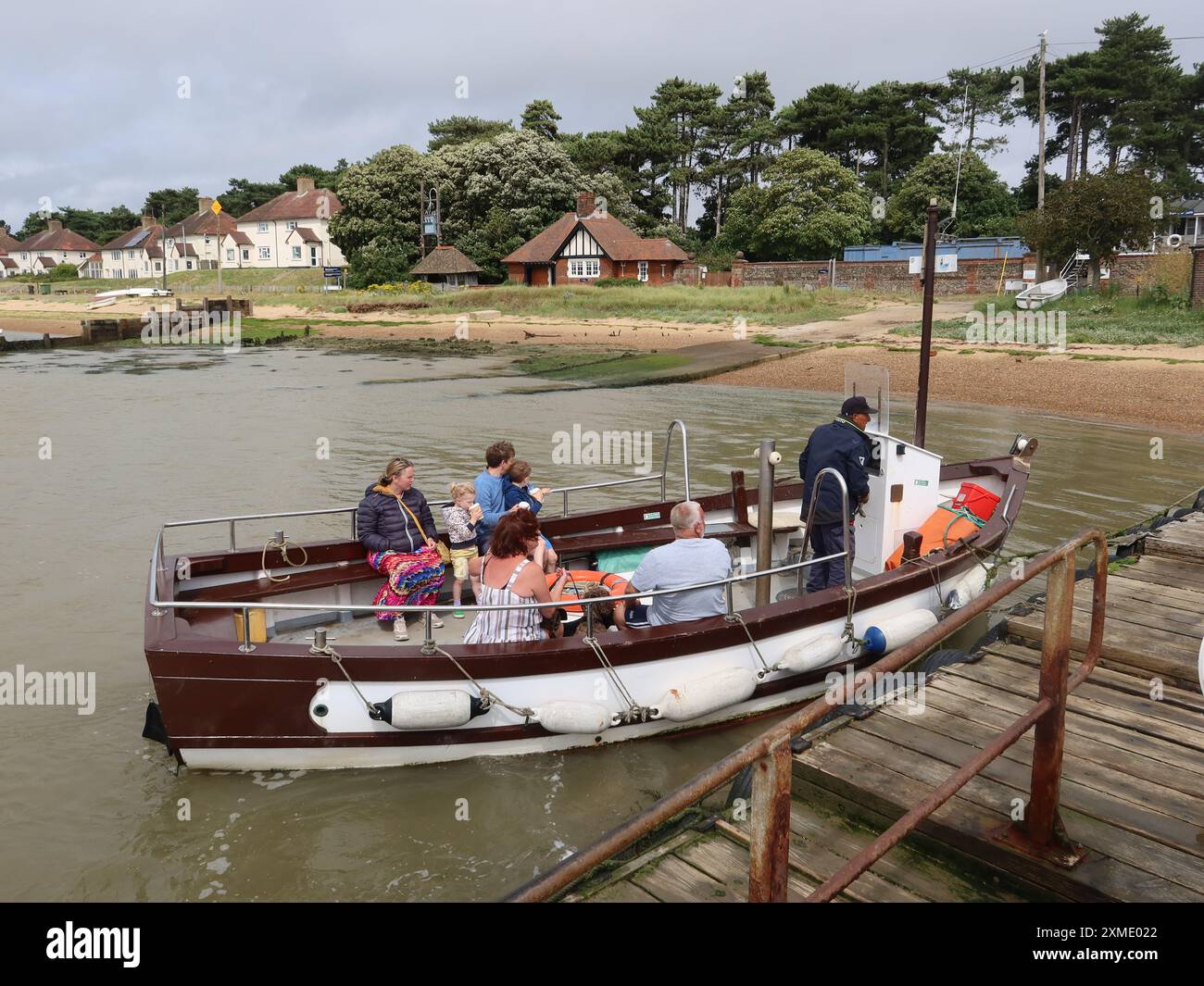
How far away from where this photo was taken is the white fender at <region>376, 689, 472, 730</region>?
264 inches

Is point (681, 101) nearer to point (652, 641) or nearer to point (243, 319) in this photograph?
point (243, 319)

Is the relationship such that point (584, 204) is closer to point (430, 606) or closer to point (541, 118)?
point (541, 118)

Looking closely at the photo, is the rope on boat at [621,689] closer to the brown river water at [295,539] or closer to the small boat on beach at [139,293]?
the brown river water at [295,539]

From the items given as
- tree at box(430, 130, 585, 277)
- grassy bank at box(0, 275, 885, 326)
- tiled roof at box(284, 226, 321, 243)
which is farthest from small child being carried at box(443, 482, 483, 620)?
tiled roof at box(284, 226, 321, 243)

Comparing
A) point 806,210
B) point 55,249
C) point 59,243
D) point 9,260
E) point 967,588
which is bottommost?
point 967,588

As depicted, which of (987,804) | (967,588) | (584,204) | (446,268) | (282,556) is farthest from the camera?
(584,204)

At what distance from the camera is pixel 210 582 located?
8164 millimetres

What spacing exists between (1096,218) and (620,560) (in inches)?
1261

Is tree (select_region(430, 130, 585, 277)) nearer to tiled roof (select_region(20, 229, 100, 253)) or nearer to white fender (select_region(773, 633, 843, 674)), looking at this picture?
white fender (select_region(773, 633, 843, 674))

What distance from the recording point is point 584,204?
202ft

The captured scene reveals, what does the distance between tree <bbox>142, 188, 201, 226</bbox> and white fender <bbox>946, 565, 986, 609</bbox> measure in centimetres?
12065

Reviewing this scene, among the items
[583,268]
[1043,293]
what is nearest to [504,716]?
[1043,293]

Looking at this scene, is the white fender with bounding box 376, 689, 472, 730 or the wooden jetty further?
the white fender with bounding box 376, 689, 472, 730

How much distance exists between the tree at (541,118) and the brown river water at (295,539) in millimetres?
43949
